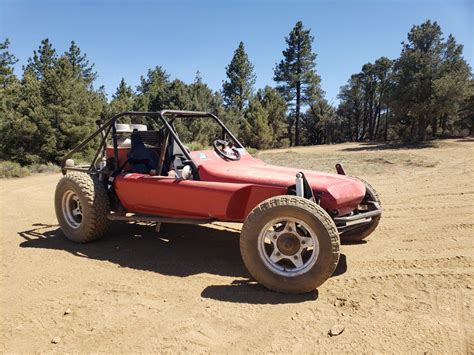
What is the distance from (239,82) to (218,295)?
41.2 m

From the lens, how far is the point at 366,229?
503cm

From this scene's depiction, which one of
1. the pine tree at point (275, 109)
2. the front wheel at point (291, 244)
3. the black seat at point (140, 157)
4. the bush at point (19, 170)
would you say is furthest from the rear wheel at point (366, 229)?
the pine tree at point (275, 109)

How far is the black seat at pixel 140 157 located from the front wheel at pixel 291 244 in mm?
2121

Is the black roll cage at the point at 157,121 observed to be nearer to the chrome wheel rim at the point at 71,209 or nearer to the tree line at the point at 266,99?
the chrome wheel rim at the point at 71,209

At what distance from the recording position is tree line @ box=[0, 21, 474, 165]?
59.9 ft

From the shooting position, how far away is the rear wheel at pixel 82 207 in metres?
5.20

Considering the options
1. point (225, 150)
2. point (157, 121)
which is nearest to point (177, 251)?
point (225, 150)

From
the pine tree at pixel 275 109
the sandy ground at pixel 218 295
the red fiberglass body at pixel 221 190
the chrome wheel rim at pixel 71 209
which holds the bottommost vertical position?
the sandy ground at pixel 218 295

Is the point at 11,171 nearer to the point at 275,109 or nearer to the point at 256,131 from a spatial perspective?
the point at 256,131

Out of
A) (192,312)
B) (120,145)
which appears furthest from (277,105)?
(192,312)

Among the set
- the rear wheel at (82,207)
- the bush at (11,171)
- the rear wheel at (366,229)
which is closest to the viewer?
the rear wheel at (366,229)

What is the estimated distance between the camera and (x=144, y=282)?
4039mm

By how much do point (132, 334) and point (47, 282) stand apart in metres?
Answer: 1.55

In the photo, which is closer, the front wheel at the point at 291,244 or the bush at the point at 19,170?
the front wheel at the point at 291,244
